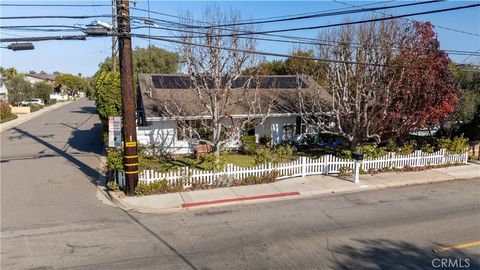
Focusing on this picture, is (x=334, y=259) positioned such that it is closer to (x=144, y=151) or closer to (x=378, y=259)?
(x=378, y=259)

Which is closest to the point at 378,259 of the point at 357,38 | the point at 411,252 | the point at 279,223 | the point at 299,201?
the point at 411,252

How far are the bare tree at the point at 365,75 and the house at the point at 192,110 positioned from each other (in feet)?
7.49

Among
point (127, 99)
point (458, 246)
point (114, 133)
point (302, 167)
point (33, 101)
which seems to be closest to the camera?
point (458, 246)

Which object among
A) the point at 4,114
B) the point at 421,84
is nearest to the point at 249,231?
the point at 421,84

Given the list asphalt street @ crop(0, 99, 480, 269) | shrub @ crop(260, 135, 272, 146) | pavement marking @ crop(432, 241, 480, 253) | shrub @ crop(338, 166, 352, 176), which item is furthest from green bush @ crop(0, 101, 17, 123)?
pavement marking @ crop(432, 241, 480, 253)

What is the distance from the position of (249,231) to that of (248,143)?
11.7 metres

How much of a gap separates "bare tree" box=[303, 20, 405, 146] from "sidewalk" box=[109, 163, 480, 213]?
9.73 feet

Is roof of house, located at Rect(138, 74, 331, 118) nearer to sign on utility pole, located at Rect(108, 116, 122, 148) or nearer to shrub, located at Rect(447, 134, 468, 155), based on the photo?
sign on utility pole, located at Rect(108, 116, 122, 148)

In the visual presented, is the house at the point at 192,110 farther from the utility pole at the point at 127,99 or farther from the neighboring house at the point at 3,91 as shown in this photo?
the neighboring house at the point at 3,91

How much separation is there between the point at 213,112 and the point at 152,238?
26.9ft

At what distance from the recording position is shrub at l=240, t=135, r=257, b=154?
19.6 metres

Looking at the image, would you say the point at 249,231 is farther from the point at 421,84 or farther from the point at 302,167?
the point at 421,84

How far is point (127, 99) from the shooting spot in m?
11.1

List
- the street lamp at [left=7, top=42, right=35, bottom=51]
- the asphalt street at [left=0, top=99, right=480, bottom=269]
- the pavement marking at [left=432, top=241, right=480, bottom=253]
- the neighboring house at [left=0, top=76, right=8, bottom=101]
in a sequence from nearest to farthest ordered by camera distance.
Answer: the asphalt street at [left=0, top=99, right=480, bottom=269]
the pavement marking at [left=432, top=241, right=480, bottom=253]
the street lamp at [left=7, top=42, right=35, bottom=51]
the neighboring house at [left=0, top=76, right=8, bottom=101]
